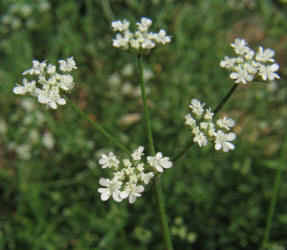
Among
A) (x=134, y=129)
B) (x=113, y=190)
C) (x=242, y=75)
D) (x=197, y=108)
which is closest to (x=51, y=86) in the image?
(x=113, y=190)

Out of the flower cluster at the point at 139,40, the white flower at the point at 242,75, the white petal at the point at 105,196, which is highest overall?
the flower cluster at the point at 139,40

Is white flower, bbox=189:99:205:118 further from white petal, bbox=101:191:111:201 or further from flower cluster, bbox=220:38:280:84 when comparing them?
white petal, bbox=101:191:111:201

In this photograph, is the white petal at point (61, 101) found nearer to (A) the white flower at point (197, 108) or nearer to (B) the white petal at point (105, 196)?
(B) the white petal at point (105, 196)

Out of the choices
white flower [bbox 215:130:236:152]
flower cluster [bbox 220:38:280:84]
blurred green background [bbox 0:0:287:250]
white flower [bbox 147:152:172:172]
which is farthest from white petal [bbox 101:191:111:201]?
blurred green background [bbox 0:0:287:250]

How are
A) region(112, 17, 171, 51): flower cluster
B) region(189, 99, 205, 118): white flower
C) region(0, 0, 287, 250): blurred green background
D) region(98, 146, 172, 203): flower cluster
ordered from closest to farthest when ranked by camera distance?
1. region(98, 146, 172, 203): flower cluster
2. region(189, 99, 205, 118): white flower
3. region(112, 17, 171, 51): flower cluster
4. region(0, 0, 287, 250): blurred green background

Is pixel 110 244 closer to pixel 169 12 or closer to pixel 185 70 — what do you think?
pixel 185 70

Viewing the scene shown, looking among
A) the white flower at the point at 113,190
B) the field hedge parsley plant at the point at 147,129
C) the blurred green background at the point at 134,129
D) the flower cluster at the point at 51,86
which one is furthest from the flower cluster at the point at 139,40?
the blurred green background at the point at 134,129

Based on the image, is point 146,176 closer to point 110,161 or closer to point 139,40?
point 110,161

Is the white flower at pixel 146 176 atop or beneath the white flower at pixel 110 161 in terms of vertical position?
beneath

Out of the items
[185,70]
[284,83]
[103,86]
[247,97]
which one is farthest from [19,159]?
[284,83]
